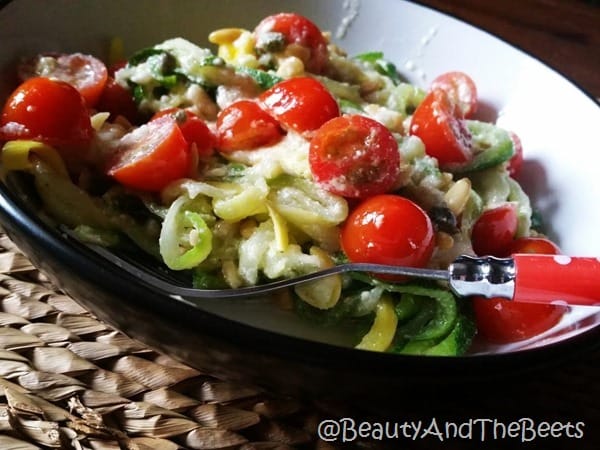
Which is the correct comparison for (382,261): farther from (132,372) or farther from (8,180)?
(8,180)

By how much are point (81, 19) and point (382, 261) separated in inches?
43.6

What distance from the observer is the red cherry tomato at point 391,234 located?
1401mm

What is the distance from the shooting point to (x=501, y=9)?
3242 millimetres

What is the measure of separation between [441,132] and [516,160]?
0.29 meters

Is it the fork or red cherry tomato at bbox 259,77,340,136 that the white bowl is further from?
red cherry tomato at bbox 259,77,340,136

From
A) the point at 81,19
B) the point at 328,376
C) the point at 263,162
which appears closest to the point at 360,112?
the point at 263,162

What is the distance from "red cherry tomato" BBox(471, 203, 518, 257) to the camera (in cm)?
165

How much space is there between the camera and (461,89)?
85.0 inches

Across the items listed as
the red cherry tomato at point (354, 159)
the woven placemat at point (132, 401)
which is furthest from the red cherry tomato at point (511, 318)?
the red cherry tomato at point (354, 159)

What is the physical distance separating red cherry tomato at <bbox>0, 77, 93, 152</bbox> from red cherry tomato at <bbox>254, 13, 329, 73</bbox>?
2.10 ft

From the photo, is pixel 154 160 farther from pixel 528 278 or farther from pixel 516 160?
pixel 516 160

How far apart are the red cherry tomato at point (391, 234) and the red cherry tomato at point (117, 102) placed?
2.29 ft

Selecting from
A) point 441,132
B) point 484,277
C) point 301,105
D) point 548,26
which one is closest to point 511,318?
point 484,277

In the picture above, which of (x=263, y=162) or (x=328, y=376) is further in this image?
(x=263, y=162)
